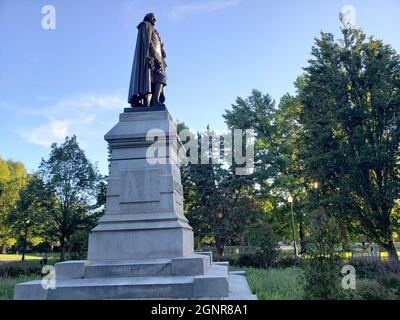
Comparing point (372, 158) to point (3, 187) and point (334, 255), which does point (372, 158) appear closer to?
point (334, 255)

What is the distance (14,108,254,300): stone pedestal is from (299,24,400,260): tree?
19081mm

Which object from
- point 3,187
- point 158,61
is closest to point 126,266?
point 158,61

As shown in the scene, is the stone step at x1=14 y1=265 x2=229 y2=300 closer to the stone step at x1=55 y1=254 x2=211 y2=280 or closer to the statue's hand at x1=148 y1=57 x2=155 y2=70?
the stone step at x1=55 y1=254 x2=211 y2=280

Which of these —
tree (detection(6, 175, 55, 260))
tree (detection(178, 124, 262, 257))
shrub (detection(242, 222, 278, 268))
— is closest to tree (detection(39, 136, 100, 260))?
→ tree (detection(6, 175, 55, 260))

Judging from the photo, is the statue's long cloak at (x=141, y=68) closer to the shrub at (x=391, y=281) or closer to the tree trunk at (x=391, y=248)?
the shrub at (x=391, y=281)

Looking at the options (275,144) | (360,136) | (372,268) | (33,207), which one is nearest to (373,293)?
(372,268)

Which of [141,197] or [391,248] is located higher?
[141,197]

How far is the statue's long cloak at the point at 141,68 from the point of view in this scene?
34.3ft

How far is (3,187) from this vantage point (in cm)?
4788

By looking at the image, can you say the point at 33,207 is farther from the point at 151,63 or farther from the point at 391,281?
the point at 391,281

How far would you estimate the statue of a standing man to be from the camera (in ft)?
34.4

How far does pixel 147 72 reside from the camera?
1050 cm

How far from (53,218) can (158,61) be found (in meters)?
30.2

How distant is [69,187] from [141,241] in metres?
30.7
